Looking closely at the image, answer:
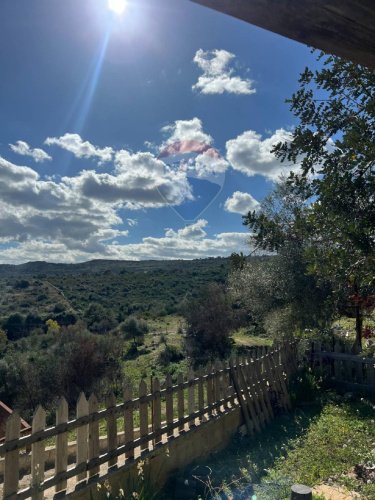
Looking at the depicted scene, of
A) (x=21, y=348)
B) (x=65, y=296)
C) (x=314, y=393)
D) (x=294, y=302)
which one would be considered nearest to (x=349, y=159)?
(x=314, y=393)

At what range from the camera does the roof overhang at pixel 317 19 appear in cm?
97

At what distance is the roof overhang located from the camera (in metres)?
0.97

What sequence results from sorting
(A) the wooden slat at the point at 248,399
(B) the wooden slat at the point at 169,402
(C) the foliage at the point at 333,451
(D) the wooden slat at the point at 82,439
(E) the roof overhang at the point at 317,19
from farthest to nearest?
(A) the wooden slat at the point at 248,399 → (B) the wooden slat at the point at 169,402 → (C) the foliage at the point at 333,451 → (D) the wooden slat at the point at 82,439 → (E) the roof overhang at the point at 317,19

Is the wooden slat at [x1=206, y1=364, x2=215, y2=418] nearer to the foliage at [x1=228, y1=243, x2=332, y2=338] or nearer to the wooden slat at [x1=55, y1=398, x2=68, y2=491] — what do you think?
the wooden slat at [x1=55, y1=398, x2=68, y2=491]

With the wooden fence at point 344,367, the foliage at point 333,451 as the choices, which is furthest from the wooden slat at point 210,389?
the wooden fence at point 344,367

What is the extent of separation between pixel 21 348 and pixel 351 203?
103 ft

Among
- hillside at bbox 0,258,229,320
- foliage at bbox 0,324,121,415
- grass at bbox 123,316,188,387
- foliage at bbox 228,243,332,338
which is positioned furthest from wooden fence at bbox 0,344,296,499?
hillside at bbox 0,258,229,320

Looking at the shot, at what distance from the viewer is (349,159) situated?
2.99 meters

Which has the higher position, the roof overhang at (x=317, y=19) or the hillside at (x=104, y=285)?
the roof overhang at (x=317, y=19)

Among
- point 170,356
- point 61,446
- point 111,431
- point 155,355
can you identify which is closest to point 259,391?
point 111,431

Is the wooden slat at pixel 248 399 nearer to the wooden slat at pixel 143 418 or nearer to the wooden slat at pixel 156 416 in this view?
the wooden slat at pixel 156 416

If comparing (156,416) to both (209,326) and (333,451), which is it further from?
(209,326)

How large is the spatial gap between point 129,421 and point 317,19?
4576 mm

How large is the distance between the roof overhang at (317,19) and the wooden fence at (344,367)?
30.9 ft
